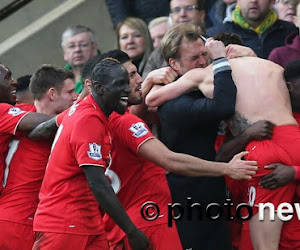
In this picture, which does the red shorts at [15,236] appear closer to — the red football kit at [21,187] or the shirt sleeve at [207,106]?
the red football kit at [21,187]

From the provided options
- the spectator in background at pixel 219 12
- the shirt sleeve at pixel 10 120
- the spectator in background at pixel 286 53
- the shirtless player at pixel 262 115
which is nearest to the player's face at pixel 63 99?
the shirt sleeve at pixel 10 120

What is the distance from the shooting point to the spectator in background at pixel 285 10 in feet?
36.5

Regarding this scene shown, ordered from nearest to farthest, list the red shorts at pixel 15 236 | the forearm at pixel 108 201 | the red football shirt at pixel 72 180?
the forearm at pixel 108 201 < the red football shirt at pixel 72 180 < the red shorts at pixel 15 236

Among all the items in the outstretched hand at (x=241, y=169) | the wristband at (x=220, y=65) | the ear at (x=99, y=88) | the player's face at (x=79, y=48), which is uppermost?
the ear at (x=99, y=88)

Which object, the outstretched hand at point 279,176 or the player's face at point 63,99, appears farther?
the player's face at point 63,99

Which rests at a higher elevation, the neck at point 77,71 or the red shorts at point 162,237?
the neck at point 77,71

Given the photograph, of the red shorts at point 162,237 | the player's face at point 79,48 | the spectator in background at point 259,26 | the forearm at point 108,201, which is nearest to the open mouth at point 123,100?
the forearm at point 108,201

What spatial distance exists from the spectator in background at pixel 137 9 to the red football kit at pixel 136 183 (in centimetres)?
414

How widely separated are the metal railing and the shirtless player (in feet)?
11.7

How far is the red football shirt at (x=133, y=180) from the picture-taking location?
799 centimetres

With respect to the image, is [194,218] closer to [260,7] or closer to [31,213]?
[31,213]

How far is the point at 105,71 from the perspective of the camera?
7.74 meters

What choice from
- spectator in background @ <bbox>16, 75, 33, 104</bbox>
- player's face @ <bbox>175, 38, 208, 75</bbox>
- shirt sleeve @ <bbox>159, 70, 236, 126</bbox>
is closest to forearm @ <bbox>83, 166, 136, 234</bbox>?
shirt sleeve @ <bbox>159, 70, 236, 126</bbox>

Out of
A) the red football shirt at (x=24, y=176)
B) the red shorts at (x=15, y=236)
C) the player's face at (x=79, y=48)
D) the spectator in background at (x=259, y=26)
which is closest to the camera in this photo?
the red shorts at (x=15, y=236)
